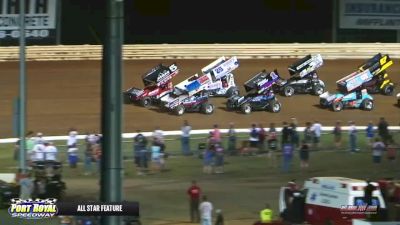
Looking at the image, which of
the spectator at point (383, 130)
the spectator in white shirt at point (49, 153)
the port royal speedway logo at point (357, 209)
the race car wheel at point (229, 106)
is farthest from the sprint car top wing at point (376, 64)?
the port royal speedway logo at point (357, 209)

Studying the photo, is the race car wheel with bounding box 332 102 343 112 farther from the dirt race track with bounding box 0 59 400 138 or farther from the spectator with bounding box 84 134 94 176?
the spectator with bounding box 84 134 94 176

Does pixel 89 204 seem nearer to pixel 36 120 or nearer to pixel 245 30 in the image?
pixel 36 120

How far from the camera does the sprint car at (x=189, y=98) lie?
33.0 m

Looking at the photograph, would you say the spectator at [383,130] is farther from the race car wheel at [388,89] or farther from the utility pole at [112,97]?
the utility pole at [112,97]

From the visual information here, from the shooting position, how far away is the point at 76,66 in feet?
133

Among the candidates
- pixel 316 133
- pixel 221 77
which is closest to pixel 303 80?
pixel 221 77

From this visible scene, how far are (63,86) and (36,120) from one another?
4.67m

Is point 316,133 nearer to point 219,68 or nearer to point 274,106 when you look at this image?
point 274,106

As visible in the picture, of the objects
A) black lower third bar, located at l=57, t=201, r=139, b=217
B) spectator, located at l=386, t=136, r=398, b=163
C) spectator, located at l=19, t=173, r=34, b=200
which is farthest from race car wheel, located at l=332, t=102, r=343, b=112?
black lower third bar, located at l=57, t=201, r=139, b=217

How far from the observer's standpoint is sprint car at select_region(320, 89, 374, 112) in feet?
112

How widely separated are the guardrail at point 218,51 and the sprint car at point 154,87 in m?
7.82

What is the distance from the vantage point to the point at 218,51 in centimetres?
4244

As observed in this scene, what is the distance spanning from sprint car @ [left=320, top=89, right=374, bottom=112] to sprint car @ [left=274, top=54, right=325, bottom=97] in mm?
1877

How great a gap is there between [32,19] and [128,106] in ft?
36.7
